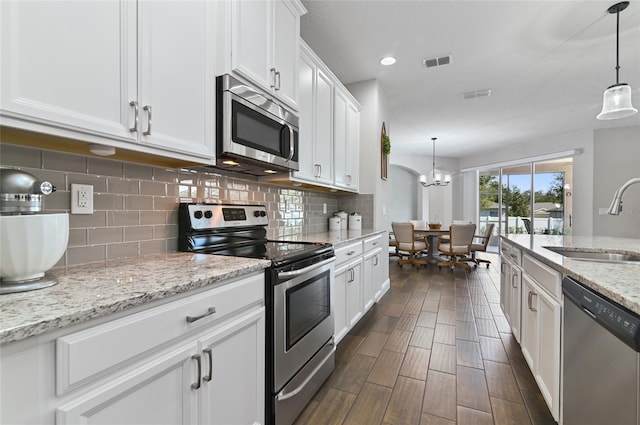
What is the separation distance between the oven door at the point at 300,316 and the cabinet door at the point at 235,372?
4.3 inches

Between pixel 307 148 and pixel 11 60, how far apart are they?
71.3 inches

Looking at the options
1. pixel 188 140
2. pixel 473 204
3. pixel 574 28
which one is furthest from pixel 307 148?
pixel 473 204

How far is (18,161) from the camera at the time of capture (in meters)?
1.05

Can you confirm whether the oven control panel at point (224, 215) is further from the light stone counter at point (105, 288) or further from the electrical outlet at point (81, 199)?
the electrical outlet at point (81, 199)

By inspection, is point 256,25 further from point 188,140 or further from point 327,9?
point 327,9

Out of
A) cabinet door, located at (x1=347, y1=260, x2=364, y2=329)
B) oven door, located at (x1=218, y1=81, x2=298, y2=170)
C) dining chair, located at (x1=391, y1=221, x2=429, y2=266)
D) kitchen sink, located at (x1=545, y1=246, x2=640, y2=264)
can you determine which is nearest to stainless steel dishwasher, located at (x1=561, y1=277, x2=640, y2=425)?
kitchen sink, located at (x1=545, y1=246, x2=640, y2=264)

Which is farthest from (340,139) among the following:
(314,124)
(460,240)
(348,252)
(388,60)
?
(460,240)

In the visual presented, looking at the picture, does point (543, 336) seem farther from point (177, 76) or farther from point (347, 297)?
point (177, 76)

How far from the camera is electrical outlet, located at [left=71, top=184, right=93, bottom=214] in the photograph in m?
1.19

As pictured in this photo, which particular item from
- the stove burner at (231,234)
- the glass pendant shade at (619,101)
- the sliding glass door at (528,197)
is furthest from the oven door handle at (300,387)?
the sliding glass door at (528,197)

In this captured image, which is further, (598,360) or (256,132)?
(256,132)

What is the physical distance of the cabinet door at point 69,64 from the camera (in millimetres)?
813

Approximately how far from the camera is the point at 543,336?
5.26 ft

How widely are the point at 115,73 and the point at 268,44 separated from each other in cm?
99
